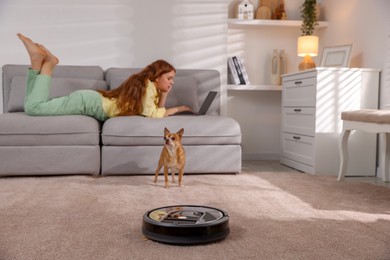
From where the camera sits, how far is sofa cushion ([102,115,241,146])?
2.85 m

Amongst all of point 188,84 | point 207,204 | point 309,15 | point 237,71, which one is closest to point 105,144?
→ point 188,84

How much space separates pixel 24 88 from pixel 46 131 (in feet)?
2.50

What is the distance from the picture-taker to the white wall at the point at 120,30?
3.70 metres

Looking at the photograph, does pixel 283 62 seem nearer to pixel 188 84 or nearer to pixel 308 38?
pixel 308 38

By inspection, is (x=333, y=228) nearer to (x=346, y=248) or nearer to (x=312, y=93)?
(x=346, y=248)

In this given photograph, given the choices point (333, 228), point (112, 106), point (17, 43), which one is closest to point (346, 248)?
point (333, 228)

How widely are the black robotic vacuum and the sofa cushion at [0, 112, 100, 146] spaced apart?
56.7 inches

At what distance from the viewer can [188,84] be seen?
11.4ft

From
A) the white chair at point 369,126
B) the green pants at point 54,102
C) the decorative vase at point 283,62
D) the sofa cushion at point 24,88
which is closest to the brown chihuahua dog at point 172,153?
the green pants at point 54,102

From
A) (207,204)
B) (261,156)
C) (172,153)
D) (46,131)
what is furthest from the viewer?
(261,156)

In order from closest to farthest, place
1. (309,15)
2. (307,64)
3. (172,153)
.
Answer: (172,153) < (307,64) < (309,15)

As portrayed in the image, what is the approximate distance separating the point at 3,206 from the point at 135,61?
84.1 inches

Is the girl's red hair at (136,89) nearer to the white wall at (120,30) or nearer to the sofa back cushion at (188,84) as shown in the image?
the sofa back cushion at (188,84)

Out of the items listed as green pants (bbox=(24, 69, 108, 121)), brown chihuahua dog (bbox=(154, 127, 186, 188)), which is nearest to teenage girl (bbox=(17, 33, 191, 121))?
green pants (bbox=(24, 69, 108, 121))
